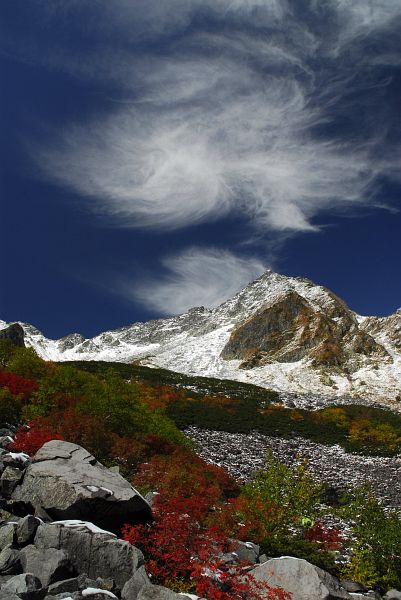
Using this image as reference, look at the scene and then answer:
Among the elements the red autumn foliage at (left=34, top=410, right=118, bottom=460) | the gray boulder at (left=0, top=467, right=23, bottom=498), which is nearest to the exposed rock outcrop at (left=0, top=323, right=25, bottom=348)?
the red autumn foliage at (left=34, top=410, right=118, bottom=460)

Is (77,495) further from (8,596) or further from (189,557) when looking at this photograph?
(8,596)

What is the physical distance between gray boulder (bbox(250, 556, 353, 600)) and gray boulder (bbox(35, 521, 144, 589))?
4457mm

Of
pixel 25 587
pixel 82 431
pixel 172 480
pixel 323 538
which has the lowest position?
pixel 25 587

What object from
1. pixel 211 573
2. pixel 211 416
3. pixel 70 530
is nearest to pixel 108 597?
pixel 70 530

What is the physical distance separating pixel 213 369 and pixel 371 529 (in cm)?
17814

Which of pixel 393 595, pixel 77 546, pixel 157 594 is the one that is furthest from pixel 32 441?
pixel 393 595

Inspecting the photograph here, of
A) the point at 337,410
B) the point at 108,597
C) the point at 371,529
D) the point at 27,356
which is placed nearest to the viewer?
the point at 108,597

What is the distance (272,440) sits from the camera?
5734 centimetres

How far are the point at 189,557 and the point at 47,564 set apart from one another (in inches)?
205

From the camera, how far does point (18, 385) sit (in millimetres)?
34812

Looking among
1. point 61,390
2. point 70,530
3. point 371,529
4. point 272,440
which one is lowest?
point 70,530

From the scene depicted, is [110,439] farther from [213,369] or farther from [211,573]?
[213,369]

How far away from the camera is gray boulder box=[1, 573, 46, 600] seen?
35.0 ft

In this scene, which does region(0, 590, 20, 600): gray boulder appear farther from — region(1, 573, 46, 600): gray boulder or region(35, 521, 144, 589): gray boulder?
region(35, 521, 144, 589): gray boulder
